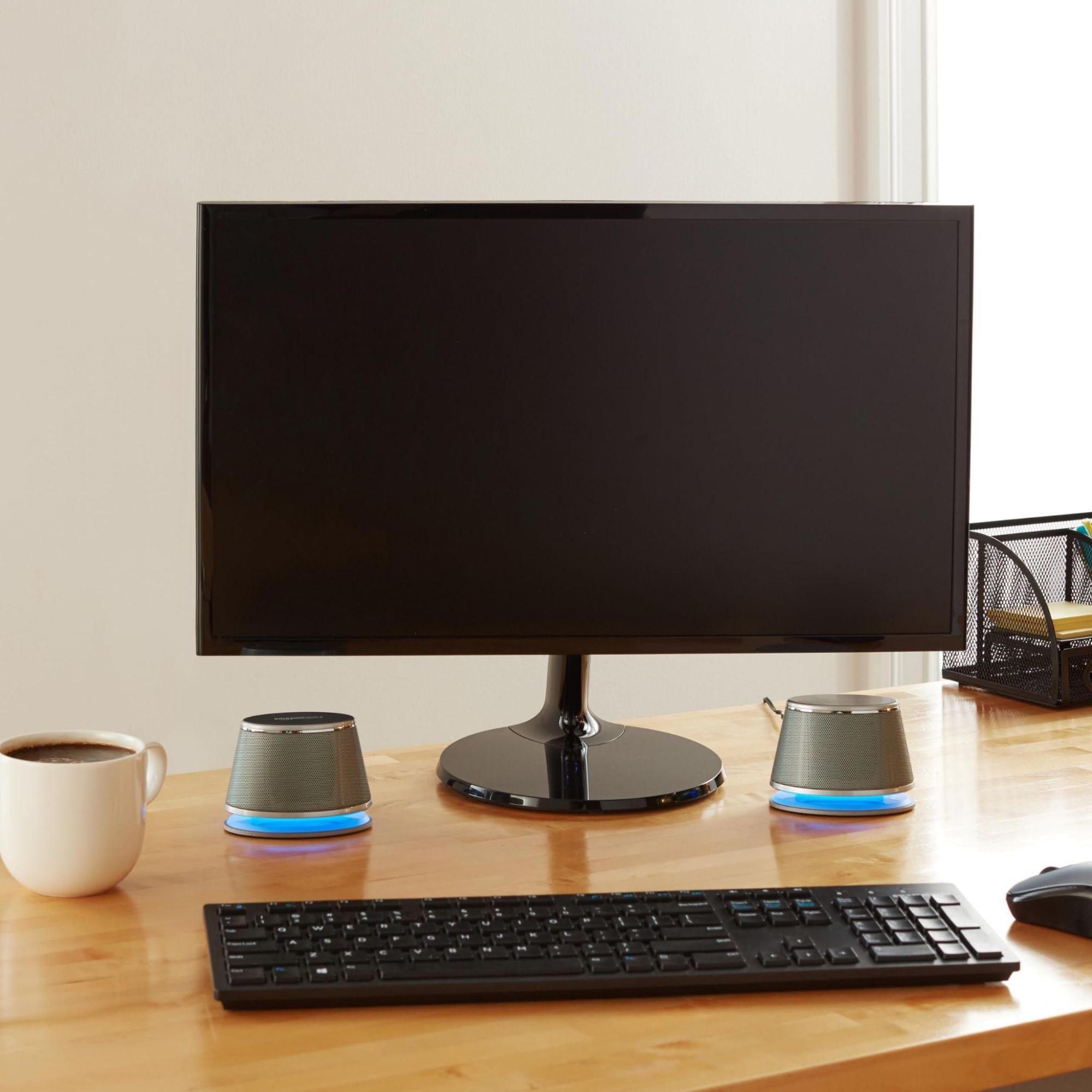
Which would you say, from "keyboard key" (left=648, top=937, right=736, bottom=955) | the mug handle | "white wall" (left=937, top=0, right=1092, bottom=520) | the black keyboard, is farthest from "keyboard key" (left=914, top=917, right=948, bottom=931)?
"white wall" (left=937, top=0, right=1092, bottom=520)

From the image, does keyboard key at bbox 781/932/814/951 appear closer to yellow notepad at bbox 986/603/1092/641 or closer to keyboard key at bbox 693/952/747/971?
keyboard key at bbox 693/952/747/971

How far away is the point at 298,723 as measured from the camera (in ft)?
3.35

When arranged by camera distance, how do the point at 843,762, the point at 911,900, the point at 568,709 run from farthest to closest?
the point at 568,709, the point at 843,762, the point at 911,900

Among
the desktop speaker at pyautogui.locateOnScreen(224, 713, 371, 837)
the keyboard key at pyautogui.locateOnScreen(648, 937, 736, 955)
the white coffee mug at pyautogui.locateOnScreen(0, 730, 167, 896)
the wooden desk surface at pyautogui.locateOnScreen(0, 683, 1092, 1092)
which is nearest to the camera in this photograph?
the wooden desk surface at pyautogui.locateOnScreen(0, 683, 1092, 1092)

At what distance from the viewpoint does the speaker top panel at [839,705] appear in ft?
3.49

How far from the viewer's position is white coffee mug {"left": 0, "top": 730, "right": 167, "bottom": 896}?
2.80 feet

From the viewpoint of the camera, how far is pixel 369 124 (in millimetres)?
2236

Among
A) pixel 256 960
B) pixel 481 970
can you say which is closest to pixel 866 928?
pixel 481 970

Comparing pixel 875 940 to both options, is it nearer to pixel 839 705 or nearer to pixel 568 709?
pixel 839 705

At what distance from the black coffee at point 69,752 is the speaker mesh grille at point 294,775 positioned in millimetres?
113

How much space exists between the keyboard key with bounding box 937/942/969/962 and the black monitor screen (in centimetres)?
38

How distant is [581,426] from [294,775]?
367 millimetres

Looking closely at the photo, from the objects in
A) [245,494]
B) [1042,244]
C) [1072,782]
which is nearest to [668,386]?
[245,494]

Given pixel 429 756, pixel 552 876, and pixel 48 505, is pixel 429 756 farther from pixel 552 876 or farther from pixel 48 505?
pixel 48 505
